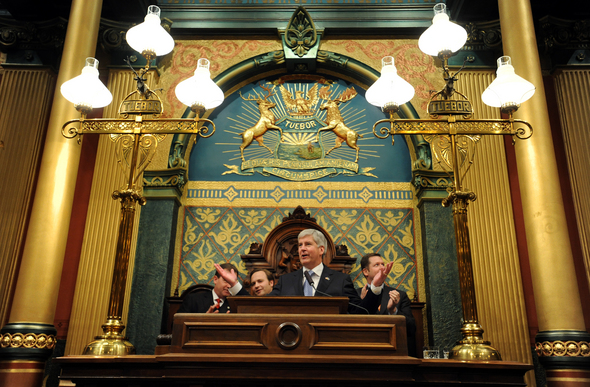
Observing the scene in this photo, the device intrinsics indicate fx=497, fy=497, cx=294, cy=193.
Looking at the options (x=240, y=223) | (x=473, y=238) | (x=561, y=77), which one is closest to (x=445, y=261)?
(x=473, y=238)

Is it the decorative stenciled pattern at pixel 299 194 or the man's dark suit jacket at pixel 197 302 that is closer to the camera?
the man's dark suit jacket at pixel 197 302

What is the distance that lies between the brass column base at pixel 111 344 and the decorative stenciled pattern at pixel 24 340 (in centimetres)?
135

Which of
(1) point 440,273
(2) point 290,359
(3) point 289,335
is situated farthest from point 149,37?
(1) point 440,273

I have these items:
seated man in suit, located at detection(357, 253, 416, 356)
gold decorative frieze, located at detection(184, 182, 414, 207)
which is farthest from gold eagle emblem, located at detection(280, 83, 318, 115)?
seated man in suit, located at detection(357, 253, 416, 356)

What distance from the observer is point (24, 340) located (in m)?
3.93

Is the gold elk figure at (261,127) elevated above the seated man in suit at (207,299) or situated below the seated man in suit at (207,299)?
above

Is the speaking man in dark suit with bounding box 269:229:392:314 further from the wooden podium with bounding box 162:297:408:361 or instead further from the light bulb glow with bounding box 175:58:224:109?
the light bulb glow with bounding box 175:58:224:109

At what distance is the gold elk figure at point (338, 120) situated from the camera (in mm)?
5955

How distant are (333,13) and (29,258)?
4.54 m

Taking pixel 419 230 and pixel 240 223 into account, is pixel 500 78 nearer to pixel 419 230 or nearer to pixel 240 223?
pixel 419 230

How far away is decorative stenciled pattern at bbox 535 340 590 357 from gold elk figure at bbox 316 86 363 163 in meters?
2.87

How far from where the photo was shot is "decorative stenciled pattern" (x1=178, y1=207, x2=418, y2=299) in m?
5.47

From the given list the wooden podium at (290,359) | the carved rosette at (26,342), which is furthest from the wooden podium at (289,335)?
the carved rosette at (26,342)

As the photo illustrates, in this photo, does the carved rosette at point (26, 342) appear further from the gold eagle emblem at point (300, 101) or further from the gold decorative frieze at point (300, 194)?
the gold eagle emblem at point (300, 101)
